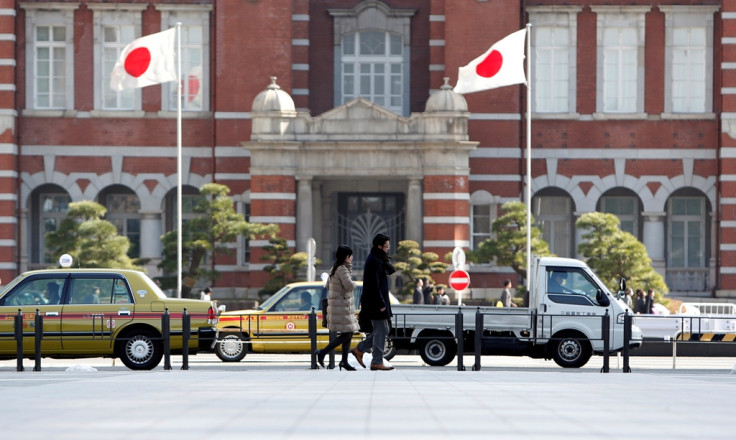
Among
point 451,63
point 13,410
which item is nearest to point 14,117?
point 451,63

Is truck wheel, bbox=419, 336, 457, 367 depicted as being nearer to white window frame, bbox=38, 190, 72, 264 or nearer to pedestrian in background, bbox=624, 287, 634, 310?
pedestrian in background, bbox=624, 287, 634, 310

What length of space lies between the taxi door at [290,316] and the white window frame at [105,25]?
1680 centimetres

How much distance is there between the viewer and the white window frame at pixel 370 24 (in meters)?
43.1

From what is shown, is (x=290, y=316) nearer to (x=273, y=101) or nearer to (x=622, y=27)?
(x=273, y=101)

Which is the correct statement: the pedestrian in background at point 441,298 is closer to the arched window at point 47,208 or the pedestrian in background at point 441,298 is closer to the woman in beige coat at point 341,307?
the arched window at point 47,208

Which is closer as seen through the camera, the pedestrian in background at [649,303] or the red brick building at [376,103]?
the pedestrian in background at [649,303]

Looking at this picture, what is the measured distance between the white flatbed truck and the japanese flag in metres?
14.5

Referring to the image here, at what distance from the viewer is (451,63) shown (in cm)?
4178

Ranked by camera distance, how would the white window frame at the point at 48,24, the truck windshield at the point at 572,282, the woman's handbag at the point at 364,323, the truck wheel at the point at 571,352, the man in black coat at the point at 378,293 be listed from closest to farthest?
the man in black coat at the point at 378,293 < the woman's handbag at the point at 364,323 < the truck wheel at the point at 571,352 < the truck windshield at the point at 572,282 < the white window frame at the point at 48,24

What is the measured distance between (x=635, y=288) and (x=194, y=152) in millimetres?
13311

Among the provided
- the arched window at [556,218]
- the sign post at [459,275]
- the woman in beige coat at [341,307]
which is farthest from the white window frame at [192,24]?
the woman in beige coat at [341,307]

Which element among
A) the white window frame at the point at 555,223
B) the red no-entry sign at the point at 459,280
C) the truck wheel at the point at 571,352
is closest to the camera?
the truck wheel at the point at 571,352

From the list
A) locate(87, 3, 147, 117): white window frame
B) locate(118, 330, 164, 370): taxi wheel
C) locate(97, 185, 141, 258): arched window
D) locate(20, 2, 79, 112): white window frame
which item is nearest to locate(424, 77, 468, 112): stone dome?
locate(87, 3, 147, 117): white window frame

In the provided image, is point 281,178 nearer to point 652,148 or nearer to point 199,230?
point 199,230
